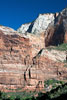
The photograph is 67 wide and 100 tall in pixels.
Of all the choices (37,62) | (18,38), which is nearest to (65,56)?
(37,62)

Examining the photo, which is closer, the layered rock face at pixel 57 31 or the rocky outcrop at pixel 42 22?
the layered rock face at pixel 57 31

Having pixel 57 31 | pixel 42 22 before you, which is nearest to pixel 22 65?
pixel 57 31

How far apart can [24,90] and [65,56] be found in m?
20.3

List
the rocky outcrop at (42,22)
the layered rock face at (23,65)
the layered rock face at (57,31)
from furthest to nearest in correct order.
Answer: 1. the rocky outcrop at (42,22)
2. the layered rock face at (57,31)
3. the layered rock face at (23,65)

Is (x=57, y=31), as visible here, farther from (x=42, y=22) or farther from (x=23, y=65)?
(x=23, y=65)

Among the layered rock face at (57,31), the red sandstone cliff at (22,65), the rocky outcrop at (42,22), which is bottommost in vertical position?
the red sandstone cliff at (22,65)

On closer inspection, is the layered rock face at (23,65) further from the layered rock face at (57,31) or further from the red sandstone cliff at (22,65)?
Answer: the layered rock face at (57,31)

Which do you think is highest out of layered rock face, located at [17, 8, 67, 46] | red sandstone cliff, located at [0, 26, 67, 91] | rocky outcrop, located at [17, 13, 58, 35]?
rocky outcrop, located at [17, 13, 58, 35]

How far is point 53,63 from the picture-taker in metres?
70.2

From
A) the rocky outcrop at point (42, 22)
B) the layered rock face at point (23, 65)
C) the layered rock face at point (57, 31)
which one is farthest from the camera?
the rocky outcrop at point (42, 22)

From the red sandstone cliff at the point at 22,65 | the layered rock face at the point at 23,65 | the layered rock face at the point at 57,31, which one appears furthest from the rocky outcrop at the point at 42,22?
the red sandstone cliff at the point at 22,65

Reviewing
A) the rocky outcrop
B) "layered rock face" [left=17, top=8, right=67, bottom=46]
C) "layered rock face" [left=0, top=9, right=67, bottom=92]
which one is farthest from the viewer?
the rocky outcrop

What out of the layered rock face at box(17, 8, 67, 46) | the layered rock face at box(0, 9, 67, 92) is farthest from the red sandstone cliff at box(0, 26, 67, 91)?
the layered rock face at box(17, 8, 67, 46)

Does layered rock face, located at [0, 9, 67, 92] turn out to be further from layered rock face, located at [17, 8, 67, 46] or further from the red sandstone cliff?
layered rock face, located at [17, 8, 67, 46]
